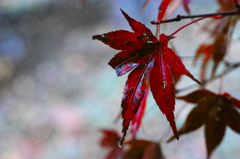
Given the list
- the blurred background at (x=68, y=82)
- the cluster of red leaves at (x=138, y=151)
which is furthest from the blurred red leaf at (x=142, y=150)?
the blurred background at (x=68, y=82)

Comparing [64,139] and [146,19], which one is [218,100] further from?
[146,19]

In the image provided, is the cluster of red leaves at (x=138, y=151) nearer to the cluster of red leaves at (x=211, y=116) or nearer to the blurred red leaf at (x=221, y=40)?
the cluster of red leaves at (x=211, y=116)

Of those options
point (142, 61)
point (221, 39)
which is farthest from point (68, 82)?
point (142, 61)

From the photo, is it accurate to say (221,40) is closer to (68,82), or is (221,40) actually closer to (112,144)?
(112,144)

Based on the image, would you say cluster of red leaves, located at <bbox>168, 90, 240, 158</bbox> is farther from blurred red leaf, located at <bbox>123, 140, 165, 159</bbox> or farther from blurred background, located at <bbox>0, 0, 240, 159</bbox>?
blurred background, located at <bbox>0, 0, 240, 159</bbox>

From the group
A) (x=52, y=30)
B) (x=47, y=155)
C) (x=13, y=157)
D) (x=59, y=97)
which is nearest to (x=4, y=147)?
(x=13, y=157)

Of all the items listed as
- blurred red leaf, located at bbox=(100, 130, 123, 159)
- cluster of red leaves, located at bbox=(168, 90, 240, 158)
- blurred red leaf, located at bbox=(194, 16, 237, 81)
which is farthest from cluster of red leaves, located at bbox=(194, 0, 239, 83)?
blurred red leaf, located at bbox=(100, 130, 123, 159)

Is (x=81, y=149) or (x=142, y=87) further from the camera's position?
(x=81, y=149)
